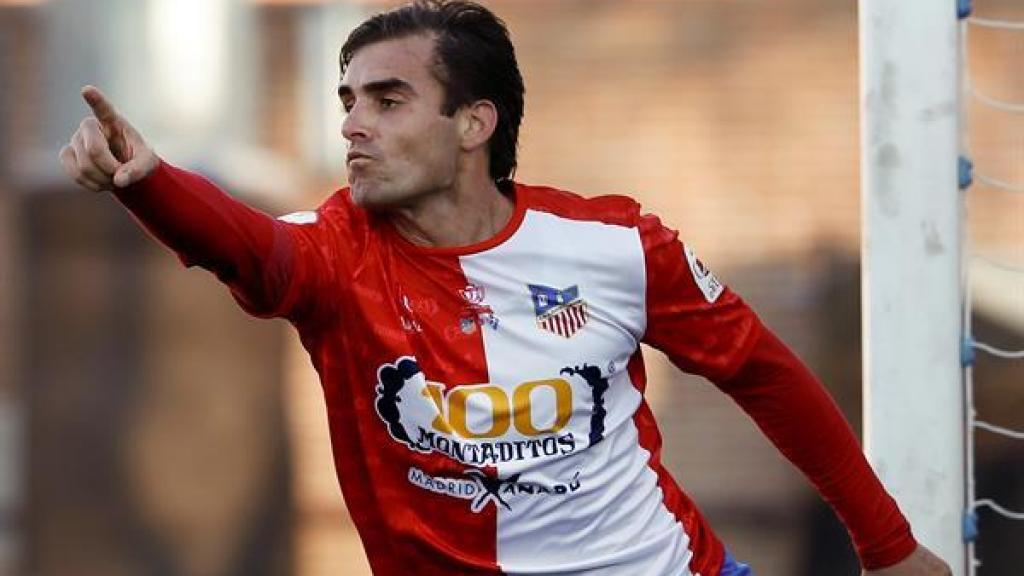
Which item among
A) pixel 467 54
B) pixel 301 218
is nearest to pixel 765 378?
pixel 467 54

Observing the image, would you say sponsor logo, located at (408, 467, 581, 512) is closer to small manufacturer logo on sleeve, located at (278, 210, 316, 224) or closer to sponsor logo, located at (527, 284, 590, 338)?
sponsor logo, located at (527, 284, 590, 338)

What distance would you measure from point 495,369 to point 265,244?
46cm

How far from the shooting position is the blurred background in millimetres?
9562

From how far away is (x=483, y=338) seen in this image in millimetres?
3279

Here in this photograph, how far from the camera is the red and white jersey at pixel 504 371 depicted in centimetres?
323

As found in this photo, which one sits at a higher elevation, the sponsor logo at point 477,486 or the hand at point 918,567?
the sponsor logo at point 477,486

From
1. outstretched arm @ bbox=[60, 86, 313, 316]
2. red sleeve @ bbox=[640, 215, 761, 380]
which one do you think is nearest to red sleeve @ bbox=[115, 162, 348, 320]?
outstretched arm @ bbox=[60, 86, 313, 316]

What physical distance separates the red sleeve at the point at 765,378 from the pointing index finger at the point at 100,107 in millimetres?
1012

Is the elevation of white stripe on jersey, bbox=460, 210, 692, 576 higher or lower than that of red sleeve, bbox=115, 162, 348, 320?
lower

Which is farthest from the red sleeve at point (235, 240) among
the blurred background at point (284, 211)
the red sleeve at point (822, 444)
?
the blurred background at point (284, 211)

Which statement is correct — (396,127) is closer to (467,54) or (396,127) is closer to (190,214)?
(467,54)

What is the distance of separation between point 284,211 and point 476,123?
6.29 meters

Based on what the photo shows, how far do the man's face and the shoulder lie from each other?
152 millimetres

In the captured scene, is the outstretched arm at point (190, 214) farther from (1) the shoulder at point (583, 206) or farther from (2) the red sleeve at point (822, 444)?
(2) the red sleeve at point (822, 444)
